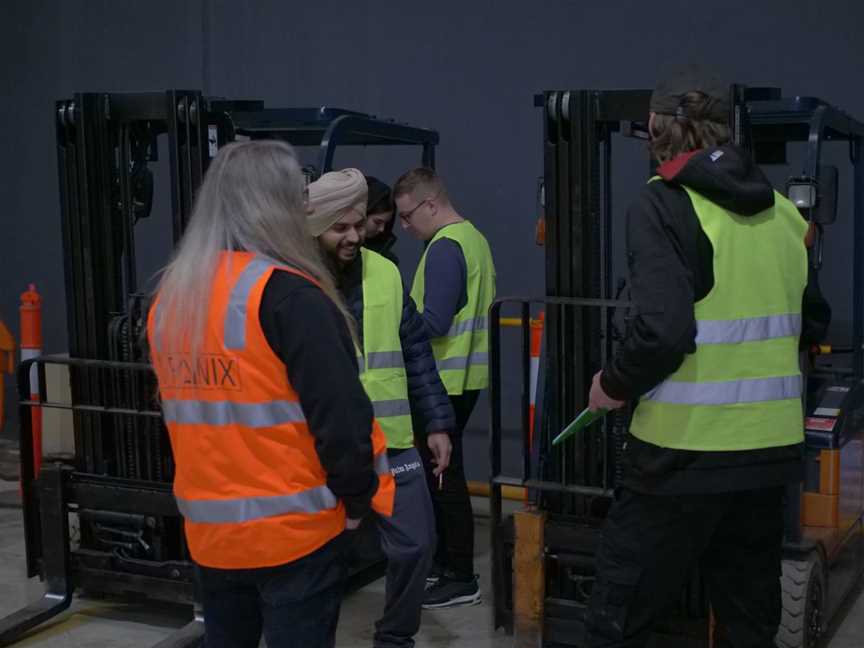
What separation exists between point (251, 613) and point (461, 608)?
251cm

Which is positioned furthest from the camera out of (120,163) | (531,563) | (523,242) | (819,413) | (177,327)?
(523,242)

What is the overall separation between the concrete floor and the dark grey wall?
2.33 metres

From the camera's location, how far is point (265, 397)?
8.71 feet

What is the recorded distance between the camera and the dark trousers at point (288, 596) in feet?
8.93

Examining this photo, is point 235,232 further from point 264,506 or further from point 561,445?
point 561,445

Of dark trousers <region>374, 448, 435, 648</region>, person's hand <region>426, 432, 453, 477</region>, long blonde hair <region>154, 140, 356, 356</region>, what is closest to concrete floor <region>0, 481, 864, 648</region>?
dark trousers <region>374, 448, 435, 648</region>

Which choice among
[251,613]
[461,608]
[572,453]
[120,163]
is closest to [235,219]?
[251,613]

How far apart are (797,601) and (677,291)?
163cm

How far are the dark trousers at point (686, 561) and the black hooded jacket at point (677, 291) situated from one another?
83 mm

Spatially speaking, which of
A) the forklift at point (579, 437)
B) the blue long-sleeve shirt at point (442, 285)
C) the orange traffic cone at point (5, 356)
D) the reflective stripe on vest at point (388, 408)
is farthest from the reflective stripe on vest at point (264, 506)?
the orange traffic cone at point (5, 356)

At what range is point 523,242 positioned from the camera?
717 cm

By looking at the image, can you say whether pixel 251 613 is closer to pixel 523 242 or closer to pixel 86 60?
pixel 523 242

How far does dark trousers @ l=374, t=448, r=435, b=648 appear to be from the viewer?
3.95m

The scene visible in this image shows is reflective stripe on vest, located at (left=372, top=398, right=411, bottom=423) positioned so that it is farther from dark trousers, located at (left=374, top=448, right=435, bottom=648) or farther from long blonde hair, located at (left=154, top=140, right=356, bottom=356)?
long blonde hair, located at (left=154, top=140, right=356, bottom=356)
